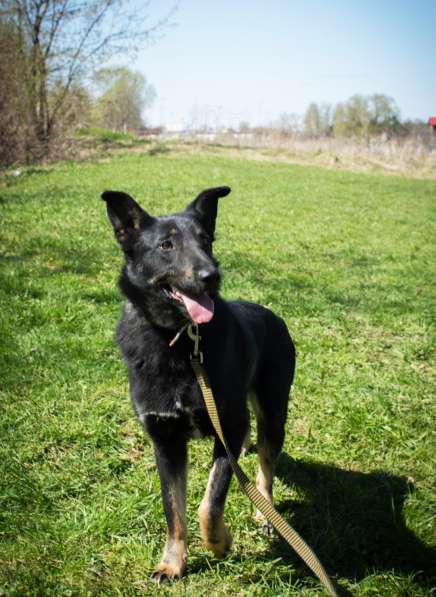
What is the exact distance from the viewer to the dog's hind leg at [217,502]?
2.74 m

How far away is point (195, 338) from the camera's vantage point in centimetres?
288

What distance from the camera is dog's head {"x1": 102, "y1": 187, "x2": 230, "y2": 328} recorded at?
9.75ft

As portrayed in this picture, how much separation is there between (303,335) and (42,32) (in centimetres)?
2371

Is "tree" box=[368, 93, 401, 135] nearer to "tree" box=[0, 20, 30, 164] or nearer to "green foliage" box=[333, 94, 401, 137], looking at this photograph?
"green foliage" box=[333, 94, 401, 137]

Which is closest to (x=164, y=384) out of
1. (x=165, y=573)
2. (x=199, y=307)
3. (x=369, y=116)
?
(x=199, y=307)

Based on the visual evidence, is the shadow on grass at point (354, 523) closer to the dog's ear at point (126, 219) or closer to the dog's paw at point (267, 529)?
the dog's paw at point (267, 529)

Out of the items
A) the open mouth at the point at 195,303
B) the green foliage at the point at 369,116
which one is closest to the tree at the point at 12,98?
the open mouth at the point at 195,303

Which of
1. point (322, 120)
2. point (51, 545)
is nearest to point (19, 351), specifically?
point (51, 545)

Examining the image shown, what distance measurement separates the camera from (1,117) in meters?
20.6

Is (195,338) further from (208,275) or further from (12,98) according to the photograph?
(12,98)

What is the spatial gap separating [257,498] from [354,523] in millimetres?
1306

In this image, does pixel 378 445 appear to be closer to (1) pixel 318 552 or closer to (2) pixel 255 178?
(1) pixel 318 552

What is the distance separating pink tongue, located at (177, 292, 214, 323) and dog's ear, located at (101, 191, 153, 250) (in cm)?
66

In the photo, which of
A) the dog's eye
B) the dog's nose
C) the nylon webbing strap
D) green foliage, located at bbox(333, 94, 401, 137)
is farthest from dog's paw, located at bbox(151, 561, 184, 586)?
green foliage, located at bbox(333, 94, 401, 137)
